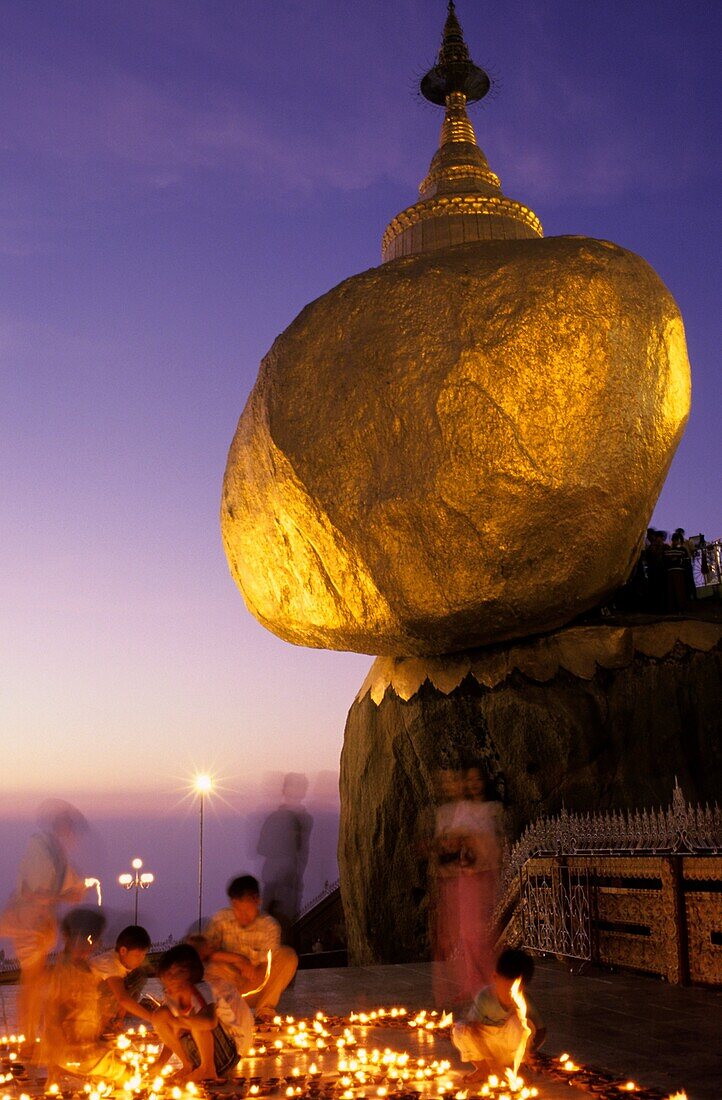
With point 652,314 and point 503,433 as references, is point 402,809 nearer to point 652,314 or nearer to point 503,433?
point 503,433

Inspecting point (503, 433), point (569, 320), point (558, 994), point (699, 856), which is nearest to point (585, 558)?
point (503, 433)

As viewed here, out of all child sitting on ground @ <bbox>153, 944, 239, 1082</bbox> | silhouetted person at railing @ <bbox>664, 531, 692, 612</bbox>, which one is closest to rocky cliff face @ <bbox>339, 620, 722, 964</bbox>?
silhouetted person at railing @ <bbox>664, 531, 692, 612</bbox>

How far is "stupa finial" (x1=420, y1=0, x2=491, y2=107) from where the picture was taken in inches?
757

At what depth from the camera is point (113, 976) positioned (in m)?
5.74

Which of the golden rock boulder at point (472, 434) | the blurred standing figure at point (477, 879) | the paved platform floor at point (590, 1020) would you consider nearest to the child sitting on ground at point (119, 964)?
the paved platform floor at point (590, 1020)

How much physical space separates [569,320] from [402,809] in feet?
21.9

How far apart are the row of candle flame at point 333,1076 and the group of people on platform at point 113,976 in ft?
0.51

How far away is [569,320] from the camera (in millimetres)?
11625

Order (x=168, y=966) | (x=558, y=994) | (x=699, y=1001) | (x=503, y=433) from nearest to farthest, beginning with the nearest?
(x=168, y=966) < (x=699, y=1001) < (x=558, y=994) < (x=503, y=433)

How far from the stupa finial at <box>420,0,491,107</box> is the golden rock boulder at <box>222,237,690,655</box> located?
27.6 ft

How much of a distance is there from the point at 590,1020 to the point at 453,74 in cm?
1724

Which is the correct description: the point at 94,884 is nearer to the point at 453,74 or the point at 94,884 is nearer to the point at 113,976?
the point at 113,976

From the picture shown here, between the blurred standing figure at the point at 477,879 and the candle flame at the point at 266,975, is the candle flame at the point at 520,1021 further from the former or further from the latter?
the candle flame at the point at 266,975

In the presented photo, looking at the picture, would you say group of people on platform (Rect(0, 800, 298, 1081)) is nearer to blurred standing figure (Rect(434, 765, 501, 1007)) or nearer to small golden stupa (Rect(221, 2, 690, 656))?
blurred standing figure (Rect(434, 765, 501, 1007))
